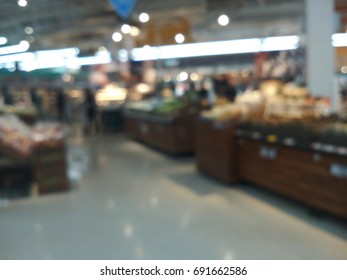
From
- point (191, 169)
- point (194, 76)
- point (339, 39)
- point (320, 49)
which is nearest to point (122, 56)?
point (194, 76)

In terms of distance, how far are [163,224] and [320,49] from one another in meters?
4.18

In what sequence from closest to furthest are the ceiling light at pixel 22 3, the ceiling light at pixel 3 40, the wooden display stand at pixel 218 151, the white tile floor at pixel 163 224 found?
the ceiling light at pixel 3 40 < the white tile floor at pixel 163 224 < the ceiling light at pixel 22 3 < the wooden display stand at pixel 218 151

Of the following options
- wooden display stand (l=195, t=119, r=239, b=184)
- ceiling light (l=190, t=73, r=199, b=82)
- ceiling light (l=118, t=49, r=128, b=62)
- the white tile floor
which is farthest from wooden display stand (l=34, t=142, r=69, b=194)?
ceiling light (l=190, t=73, r=199, b=82)

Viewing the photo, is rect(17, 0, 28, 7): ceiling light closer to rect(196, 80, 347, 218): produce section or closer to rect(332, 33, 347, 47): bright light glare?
rect(196, 80, 347, 218): produce section

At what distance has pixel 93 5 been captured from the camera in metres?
10.5

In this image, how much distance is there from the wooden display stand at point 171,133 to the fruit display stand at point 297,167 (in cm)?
271

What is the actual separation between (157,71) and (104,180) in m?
11.3

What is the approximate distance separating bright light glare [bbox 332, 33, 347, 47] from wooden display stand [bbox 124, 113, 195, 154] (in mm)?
3462

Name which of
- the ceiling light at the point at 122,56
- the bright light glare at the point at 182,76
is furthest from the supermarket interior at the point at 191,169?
the bright light glare at the point at 182,76

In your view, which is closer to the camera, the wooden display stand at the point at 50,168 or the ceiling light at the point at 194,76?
the wooden display stand at the point at 50,168

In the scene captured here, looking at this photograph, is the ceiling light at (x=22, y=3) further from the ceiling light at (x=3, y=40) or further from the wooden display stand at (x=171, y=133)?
the wooden display stand at (x=171, y=133)

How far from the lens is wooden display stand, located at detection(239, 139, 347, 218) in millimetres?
4023

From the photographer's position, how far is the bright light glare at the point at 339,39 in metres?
5.84
